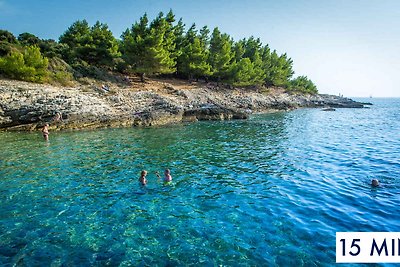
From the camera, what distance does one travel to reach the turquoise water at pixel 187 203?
29.0ft

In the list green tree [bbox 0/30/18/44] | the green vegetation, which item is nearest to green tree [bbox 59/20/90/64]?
the green vegetation

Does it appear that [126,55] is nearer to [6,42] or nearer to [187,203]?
[6,42]

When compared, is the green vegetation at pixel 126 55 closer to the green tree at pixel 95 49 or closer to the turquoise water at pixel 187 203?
the green tree at pixel 95 49

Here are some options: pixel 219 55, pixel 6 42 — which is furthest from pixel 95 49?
pixel 219 55

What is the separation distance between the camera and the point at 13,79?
34062mm

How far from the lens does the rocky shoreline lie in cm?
3127

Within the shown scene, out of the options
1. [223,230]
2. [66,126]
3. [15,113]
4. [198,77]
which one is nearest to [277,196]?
[223,230]

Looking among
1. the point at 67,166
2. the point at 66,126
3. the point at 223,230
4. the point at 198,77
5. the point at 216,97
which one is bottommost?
the point at 223,230

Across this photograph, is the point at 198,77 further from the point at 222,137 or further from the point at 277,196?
the point at 277,196

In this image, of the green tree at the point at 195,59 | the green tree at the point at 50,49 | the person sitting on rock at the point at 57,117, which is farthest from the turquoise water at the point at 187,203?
the green tree at the point at 195,59

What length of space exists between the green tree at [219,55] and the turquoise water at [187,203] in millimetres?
44626

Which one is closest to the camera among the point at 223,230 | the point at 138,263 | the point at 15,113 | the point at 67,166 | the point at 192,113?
the point at 138,263

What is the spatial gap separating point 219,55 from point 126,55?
2470 cm

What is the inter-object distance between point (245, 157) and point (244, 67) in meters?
52.0
